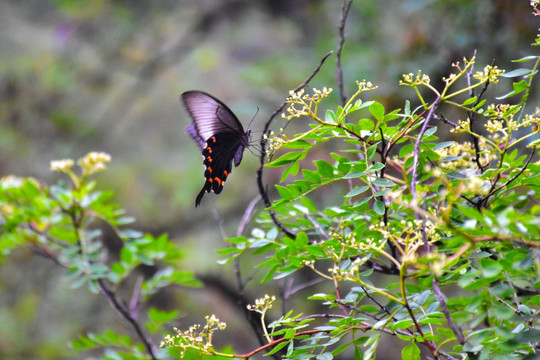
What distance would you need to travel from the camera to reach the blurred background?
9.66 ft

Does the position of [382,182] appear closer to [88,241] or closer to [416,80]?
[416,80]

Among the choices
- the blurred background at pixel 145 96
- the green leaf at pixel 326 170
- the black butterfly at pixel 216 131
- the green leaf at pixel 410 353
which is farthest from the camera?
the blurred background at pixel 145 96

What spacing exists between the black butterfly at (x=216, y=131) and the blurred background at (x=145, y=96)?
1432 mm

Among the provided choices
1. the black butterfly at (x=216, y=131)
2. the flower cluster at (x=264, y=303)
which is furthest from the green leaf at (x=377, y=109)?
the black butterfly at (x=216, y=131)

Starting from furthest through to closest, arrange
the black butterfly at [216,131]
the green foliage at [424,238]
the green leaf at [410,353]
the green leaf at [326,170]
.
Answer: the black butterfly at [216,131] < the green leaf at [326,170] < the green leaf at [410,353] < the green foliage at [424,238]

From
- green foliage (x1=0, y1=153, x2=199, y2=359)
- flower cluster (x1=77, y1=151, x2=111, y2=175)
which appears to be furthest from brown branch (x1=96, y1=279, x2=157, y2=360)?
flower cluster (x1=77, y1=151, x2=111, y2=175)

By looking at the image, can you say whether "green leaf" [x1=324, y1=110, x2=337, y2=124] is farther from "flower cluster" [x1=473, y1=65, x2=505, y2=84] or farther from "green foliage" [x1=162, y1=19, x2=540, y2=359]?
"flower cluster" [x1=473, y1=65, x2=505, y2=84]

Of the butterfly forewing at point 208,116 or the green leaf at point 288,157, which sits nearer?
the green leaf at point 288,157

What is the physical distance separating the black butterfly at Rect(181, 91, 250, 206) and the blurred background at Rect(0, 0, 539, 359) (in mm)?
1432

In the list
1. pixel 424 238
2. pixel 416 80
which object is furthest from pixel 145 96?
pixel 424 238

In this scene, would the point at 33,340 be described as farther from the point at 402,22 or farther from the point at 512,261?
the point at 512,261

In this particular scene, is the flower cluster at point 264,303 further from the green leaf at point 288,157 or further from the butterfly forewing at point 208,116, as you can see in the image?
the butterfly forewing at point 208,116

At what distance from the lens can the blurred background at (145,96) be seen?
2945 millimetres

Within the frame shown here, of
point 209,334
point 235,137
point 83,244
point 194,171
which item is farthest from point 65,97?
point 209,334
